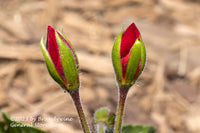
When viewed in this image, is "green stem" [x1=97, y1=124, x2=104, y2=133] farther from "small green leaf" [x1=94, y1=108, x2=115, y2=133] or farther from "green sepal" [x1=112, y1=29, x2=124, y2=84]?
"green sepal" [x1=112, y1=29, x2=124, y2=84]

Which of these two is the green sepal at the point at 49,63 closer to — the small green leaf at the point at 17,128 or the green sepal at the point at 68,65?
the green sepal at the point at 68,65

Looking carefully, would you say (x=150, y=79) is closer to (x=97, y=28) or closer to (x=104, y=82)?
(x=104, y=82)

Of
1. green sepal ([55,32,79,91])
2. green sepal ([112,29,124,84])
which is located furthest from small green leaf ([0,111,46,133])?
green sepal ([112,29,124,84])

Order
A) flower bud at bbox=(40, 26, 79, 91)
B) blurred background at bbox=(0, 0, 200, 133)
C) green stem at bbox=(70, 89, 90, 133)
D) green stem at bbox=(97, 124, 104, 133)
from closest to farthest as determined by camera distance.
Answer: flower bud at bbox=(40, 26, 79, 91) < green stem at bbox=(70, 89, 90, 133) < green stem at bbox=(97, 124, 104, 133) < blurred background at bbox=(0, 0, 200, 133)

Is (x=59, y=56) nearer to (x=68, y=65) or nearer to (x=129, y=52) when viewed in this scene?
(x=68, y=65)

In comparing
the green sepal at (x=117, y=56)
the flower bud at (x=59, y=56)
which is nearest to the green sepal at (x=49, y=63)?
the flower bud at (x=59, y=56)
